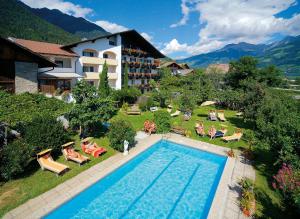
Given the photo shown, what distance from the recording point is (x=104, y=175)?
11.1 meters

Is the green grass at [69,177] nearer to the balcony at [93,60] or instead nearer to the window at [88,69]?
the balcony at [93,60]

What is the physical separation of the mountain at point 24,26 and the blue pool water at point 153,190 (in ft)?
220

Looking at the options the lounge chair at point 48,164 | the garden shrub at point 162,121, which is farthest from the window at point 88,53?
the lounge chair at point 48,164

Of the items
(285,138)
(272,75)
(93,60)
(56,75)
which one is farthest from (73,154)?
(272,75)

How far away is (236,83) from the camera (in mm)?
45500

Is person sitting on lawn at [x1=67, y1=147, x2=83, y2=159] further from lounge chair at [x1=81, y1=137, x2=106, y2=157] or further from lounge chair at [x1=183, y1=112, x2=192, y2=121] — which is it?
lounge chair at [x1=183, y1=112, x2=192, y2=121]

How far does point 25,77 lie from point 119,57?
2344 centimetres

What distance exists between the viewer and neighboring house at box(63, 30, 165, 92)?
111ft

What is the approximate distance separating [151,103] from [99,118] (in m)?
14.8

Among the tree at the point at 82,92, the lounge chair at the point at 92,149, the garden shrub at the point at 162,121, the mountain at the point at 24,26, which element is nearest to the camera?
the lounge chair at the point at 92,149

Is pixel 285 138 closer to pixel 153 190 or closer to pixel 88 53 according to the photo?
pixel 153 190

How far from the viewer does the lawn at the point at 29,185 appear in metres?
8.53

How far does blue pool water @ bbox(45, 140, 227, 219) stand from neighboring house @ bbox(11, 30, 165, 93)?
51.5ft

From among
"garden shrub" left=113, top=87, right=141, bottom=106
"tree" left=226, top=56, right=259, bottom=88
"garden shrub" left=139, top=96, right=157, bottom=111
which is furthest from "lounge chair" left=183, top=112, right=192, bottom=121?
"tree" left=226, top=56, right=259, bottom=88
